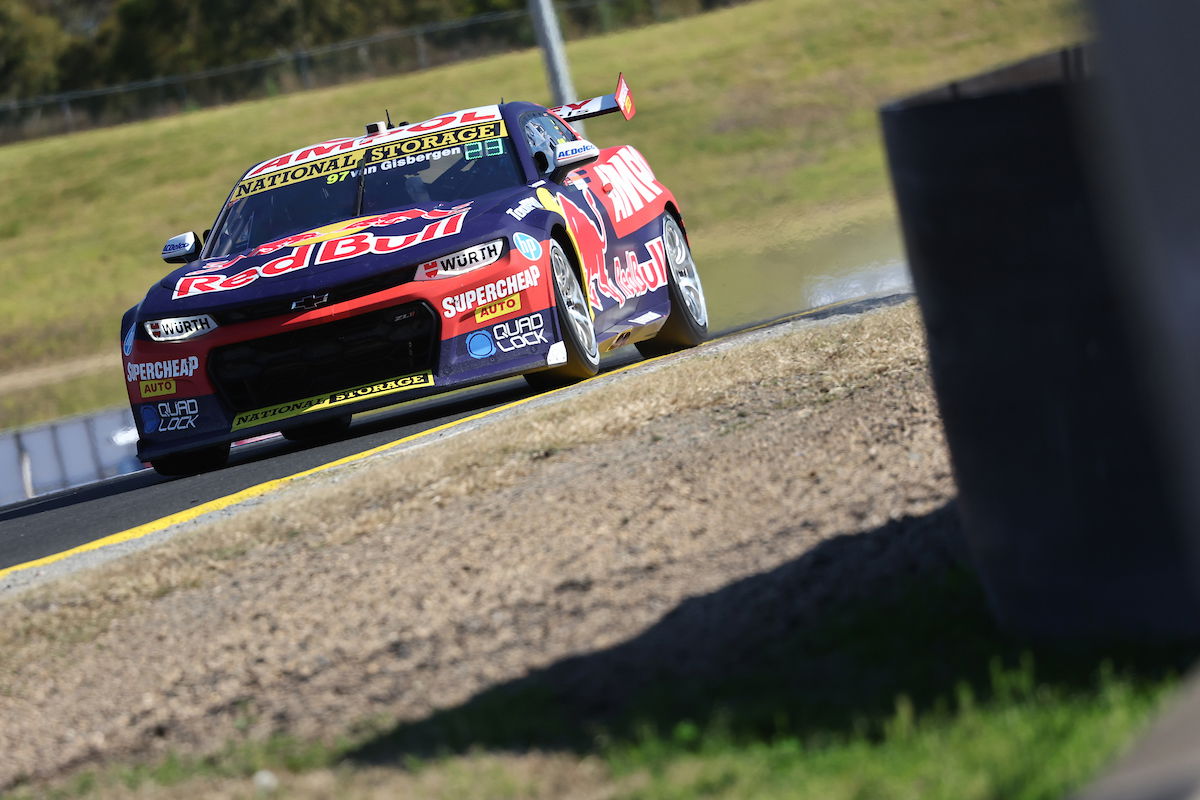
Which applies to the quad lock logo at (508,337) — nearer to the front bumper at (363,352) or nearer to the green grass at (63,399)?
the front bumper at (363,352)

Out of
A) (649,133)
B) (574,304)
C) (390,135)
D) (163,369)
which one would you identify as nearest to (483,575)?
(574,304)

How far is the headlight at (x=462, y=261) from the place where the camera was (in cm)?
803

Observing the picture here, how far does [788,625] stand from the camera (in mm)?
4016

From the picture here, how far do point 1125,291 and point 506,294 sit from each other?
205 inches

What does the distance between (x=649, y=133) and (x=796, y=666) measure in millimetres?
34007

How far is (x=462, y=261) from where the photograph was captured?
8102 mm

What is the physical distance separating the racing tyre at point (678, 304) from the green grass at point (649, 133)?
50.7 feet

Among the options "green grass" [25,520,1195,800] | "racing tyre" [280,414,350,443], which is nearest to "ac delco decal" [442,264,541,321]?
"racing tyre" [280,414,350,443]

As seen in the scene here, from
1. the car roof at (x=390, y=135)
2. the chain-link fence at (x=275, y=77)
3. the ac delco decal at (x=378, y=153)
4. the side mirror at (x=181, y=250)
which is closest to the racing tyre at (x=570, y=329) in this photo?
the ac delco decal at (x=378, y=153)

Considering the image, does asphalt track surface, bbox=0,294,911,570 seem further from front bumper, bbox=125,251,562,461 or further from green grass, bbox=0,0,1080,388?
green grass, bbox=0,0,1080,388

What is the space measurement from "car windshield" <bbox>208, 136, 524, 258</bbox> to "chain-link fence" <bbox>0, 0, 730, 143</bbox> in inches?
1509

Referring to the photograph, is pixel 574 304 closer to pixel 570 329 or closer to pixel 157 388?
pixel 570 329

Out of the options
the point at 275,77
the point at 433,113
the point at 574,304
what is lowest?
the point at 574,304

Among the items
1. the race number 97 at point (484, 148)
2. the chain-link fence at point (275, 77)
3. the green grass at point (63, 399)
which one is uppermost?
the chain-link fence at point (275, 77)
